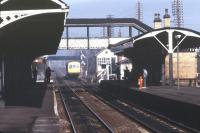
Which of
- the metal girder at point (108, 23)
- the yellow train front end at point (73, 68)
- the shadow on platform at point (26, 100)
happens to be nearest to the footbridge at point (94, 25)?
the metal girder at point (108, 23)

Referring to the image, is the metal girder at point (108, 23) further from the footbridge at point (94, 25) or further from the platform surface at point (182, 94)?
the platform surface at point (182, 94)

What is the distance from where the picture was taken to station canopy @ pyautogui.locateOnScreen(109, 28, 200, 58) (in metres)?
40.2

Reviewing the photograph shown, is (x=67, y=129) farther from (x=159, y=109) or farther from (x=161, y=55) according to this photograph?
(x=161, y=55)

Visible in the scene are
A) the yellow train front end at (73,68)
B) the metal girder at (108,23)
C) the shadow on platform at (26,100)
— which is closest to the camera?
the shadow on platform at (26,100)

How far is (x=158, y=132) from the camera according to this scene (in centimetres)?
1917

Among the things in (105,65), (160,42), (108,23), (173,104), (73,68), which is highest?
(108,23)

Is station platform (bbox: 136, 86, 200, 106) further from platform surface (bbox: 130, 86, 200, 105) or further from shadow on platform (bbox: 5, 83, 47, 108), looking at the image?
shadow on platform (bbox: 5, 83, 47, 108)

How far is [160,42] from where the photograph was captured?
133 feet

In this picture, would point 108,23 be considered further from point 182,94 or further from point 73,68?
point 182,94

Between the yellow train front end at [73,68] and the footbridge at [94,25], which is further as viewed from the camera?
the yellow train front end at [73,68]

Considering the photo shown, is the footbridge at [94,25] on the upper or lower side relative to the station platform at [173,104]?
upper

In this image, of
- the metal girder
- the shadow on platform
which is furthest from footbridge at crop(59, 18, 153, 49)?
the shadow on platform

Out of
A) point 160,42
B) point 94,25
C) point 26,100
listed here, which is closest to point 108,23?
point 94,25

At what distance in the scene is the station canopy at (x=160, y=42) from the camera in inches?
1582
